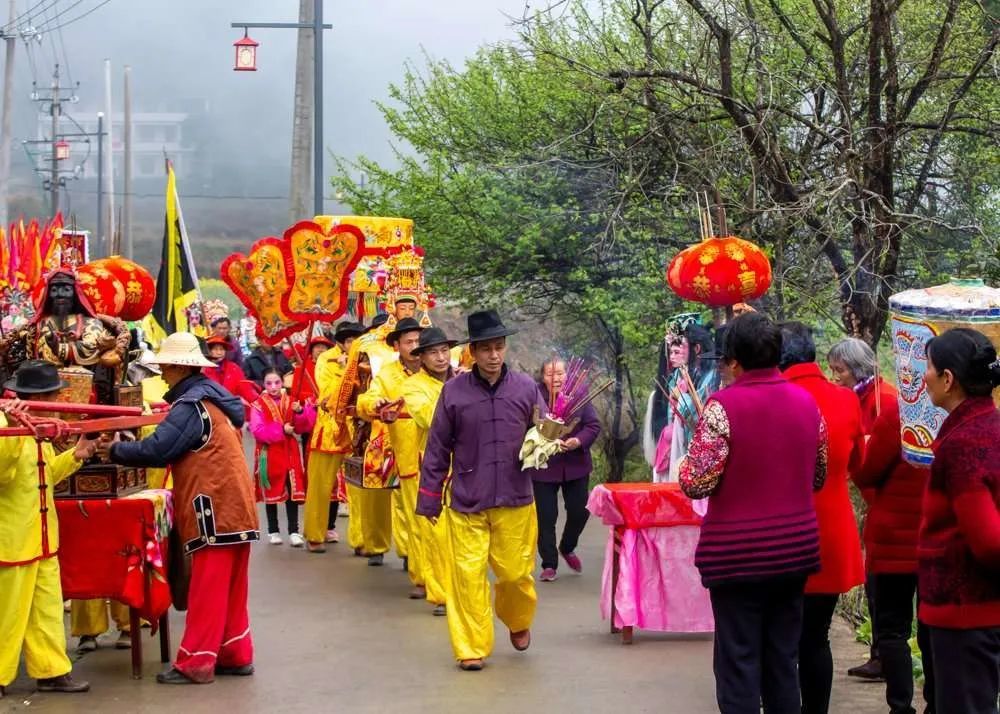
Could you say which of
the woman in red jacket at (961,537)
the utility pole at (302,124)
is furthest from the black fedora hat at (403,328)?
the utility pole at (302,124)

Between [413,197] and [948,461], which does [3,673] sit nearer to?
[948,461]

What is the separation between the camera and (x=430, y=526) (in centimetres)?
1044

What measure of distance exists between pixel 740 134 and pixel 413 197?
7620mm

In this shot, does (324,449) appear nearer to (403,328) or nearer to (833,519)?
(403,328)

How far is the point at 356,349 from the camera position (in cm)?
1214

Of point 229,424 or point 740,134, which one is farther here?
point 740,134

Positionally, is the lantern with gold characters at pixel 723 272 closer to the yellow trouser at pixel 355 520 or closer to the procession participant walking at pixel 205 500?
the procession participant walking at pixel 205 500

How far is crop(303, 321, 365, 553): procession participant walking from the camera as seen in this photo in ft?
41.3

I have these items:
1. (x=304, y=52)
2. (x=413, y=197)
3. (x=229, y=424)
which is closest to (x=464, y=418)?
(x=229, y=424)

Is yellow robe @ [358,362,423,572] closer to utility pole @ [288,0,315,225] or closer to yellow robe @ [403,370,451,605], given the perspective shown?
yellow robe @ [403,370,451,605]

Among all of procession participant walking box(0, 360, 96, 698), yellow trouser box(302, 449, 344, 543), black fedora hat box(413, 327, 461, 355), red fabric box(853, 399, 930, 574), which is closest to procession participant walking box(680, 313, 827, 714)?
red fabric box(853, 399, 930, 574)

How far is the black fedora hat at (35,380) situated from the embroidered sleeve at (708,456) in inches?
139

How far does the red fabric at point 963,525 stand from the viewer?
4848mm

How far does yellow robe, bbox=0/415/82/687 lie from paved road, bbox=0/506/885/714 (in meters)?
0.26
